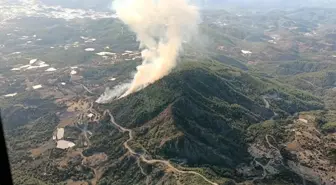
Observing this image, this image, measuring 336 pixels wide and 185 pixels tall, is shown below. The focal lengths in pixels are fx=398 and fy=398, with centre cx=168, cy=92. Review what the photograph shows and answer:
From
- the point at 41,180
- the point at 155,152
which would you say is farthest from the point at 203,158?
the point at 41,180

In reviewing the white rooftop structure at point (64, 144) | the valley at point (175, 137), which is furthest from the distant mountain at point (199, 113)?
the white rooftop structure at point (64, 144)

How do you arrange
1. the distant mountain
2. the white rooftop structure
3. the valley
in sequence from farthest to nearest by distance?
the white rooftop structure → the distant mountain → the valley

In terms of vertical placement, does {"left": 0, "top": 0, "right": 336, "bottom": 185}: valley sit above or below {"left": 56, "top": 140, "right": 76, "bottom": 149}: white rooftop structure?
above

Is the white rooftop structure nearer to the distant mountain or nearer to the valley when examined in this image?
the valley

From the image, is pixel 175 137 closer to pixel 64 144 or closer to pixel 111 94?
pixel 64 144

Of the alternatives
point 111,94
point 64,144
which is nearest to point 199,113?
point 64,144

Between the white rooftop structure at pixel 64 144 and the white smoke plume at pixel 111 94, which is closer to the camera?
the white rooftop structure at pixel 64 144

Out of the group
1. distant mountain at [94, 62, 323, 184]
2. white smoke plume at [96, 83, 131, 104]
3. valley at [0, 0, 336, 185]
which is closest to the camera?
valley at [0, 0, 336, 185]

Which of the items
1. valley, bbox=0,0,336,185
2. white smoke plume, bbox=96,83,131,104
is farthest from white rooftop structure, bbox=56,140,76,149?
white smoke plume, bbox=96,83,131,104

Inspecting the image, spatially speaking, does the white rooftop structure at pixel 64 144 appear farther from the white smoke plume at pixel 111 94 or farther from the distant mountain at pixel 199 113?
the white smoke plume at pixel 111 94

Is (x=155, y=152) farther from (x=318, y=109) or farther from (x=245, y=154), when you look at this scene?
(x=318, y=109)

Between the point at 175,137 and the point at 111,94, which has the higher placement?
the point at 175,137
